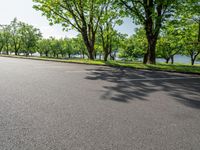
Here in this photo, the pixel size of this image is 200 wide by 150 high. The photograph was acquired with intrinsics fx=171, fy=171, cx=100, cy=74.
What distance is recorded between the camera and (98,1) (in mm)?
18188

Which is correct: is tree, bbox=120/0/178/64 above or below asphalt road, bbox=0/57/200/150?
above

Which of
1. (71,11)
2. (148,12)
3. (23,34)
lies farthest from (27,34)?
(148,12)

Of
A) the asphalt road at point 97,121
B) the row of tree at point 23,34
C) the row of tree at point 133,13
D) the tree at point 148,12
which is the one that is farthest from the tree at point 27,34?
the asphalt road at point 97,121

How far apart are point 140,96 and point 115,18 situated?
85.4 feet

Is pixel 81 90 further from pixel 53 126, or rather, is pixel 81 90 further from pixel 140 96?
pixel 53 126

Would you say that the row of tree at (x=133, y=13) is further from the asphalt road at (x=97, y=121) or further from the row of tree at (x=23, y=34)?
the row of tree at (x=23, y=34)

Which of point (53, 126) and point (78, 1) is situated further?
point (78, 1)

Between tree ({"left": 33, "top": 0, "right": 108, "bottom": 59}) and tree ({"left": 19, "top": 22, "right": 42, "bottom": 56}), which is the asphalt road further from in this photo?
tree ({"left": 19, "top": 22, "right": 42, "bottom": 56})

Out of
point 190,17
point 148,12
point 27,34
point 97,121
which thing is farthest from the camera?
point 27,34

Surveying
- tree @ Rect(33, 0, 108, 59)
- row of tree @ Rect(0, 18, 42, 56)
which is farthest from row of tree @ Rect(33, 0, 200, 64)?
row of tree @ Rect(0, 18, 42, 56)

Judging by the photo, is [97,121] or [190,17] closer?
[97,121]

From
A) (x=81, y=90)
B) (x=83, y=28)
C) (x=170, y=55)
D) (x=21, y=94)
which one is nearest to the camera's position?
(x=21, y=94)

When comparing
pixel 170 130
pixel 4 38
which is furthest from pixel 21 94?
pixel 4 38

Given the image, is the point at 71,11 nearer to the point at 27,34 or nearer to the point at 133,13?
the point at 133,13
